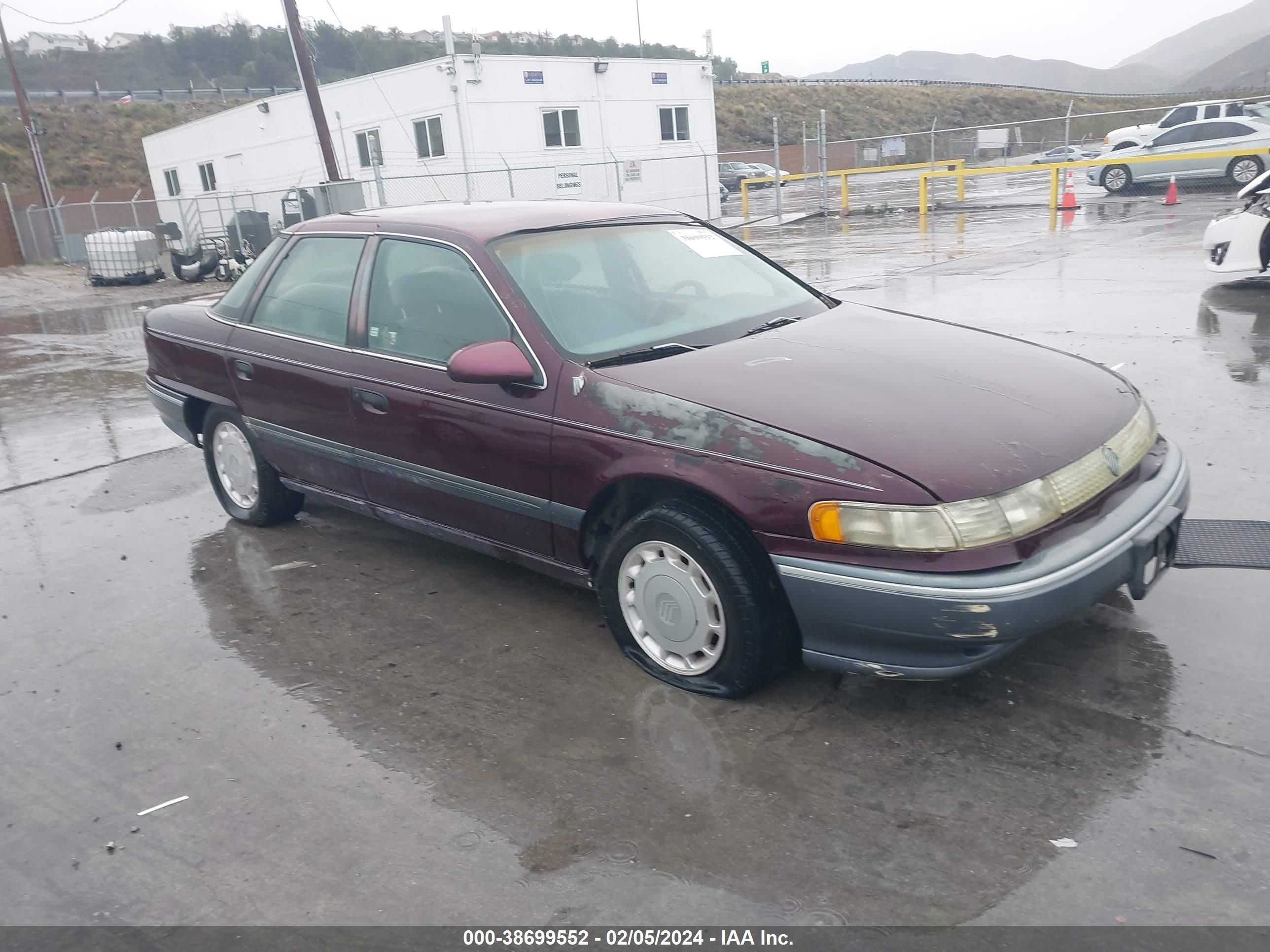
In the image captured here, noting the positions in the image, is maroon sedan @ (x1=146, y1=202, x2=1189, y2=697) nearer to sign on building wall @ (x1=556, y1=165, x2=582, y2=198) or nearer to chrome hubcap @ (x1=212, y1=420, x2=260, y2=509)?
chrome hubcap @ (x1=212, y1=420, x2=260, y2=509)

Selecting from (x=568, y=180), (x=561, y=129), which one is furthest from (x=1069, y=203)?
(x=561, y=129)

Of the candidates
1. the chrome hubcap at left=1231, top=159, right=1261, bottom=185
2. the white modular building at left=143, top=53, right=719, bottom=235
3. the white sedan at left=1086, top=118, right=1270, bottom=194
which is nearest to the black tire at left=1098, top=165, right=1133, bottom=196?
the white sedan at left=1086, top=118, right=1270, bottom=194

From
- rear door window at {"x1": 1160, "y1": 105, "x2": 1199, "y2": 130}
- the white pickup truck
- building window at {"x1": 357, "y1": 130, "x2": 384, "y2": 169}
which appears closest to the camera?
the white pickup truck

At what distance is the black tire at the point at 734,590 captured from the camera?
10.3ft

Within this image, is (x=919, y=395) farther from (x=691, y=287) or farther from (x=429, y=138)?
(x=429, y=138)

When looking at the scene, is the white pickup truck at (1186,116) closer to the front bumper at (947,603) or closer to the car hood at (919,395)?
the car hood at (919,395)

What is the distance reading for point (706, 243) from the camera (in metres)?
4.65

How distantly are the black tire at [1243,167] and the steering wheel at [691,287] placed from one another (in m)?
20.3

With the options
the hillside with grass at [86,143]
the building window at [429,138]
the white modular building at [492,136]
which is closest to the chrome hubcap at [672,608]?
the white modular building at [492,136]

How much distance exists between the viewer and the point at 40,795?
3.14 meters

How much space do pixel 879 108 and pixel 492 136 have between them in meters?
66.0

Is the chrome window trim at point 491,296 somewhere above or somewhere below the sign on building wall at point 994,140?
above

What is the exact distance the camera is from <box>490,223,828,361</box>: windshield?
384cm

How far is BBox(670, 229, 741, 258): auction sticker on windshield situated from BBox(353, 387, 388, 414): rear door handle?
1504 millimetres
